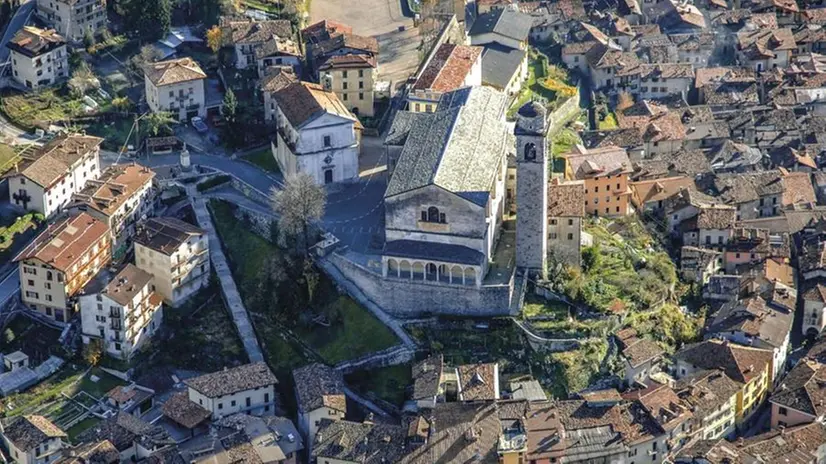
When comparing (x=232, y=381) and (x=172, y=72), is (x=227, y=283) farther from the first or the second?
(x=172, y=72)

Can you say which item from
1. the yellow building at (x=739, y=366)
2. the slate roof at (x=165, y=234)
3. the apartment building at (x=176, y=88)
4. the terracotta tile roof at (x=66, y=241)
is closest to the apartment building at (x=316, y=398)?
the slate roof at (x=165, y=234)

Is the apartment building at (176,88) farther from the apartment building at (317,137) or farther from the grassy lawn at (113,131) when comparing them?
the apartment building at (317,137)

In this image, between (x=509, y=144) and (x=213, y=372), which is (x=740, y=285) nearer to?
(x=509, y=144)

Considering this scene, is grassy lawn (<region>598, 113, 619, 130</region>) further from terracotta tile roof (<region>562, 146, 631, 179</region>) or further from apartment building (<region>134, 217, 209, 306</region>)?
apartment building (<region>134, 217, 209, 306</region>)

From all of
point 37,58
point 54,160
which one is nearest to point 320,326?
point 54,160

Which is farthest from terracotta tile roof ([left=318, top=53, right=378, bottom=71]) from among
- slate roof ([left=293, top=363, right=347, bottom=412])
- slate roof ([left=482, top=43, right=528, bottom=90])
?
slate roof ([left=293, top=363, right=347, bottom=412])

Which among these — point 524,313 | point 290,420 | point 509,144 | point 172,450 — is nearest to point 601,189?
point 509,144
